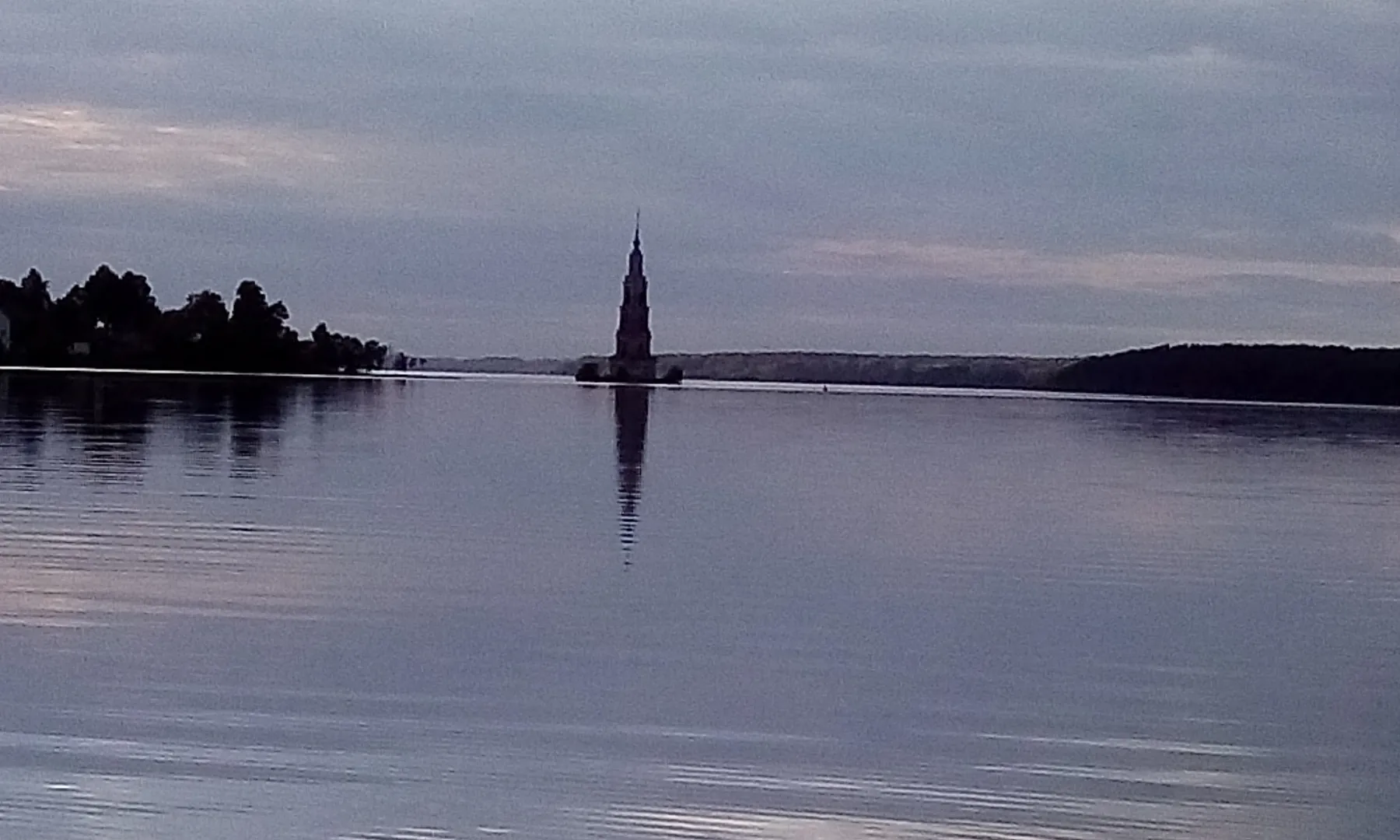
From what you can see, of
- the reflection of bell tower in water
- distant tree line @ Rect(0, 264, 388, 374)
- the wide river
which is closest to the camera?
the wide river

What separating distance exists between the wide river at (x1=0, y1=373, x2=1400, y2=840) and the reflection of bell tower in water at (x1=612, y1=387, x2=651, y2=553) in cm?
11

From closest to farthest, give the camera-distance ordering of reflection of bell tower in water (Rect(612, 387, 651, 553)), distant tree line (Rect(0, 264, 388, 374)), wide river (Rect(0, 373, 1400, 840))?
wide river (Rect(0, 373, 1400, 840)) < reflection of bell tower in water (Rect(612, 387, 651, 553)) < distant tree line (Rect(0, 264, 388, 374))

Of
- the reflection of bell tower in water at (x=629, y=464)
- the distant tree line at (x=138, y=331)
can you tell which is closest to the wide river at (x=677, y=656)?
the reflection of bell tower in water at (x=629, y=464)

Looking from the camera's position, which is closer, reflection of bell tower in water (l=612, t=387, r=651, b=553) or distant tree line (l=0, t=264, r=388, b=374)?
reflection of bell tower in water (l=612, t=387, r=651, b=553)

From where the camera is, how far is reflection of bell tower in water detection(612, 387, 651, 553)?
16.3m

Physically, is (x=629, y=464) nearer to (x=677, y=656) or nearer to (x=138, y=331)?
(x=677, y=656)

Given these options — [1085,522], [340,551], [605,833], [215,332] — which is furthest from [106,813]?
[215,332]

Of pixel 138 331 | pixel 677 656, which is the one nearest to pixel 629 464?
pixel 677 656

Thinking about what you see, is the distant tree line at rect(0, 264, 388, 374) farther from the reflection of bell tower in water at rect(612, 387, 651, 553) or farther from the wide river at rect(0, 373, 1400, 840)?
the wide river at rect(0, 373, 1400, 840)

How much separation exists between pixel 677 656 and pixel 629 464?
50.1ft

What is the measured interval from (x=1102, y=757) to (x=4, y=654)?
5164 mm

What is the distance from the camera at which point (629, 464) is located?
25.2m

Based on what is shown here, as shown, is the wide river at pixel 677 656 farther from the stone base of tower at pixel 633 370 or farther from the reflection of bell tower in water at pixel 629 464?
the stone base of tower at pixel 633 370

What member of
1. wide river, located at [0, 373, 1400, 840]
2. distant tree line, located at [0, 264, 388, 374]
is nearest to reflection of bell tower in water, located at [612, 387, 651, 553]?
wide river, located at [0, 373, 1400, 840]
